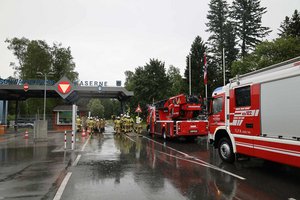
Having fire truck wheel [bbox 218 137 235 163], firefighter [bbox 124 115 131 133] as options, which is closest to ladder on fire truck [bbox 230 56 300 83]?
fire truck wheel [bbox 218 137 235 163]

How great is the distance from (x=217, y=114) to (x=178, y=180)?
414 centimetres

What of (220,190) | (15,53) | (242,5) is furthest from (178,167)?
(15,53)

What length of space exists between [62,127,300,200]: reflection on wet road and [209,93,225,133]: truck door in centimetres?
145

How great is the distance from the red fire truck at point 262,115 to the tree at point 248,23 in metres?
41.8

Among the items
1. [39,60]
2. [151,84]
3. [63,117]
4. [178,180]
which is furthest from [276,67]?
[39,60]

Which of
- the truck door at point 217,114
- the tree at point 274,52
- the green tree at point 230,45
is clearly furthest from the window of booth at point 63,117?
the truck door at point 217,114

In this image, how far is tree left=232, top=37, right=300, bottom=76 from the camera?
27.8 metres

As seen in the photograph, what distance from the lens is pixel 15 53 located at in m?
56.8

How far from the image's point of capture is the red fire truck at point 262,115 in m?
→ 7.20

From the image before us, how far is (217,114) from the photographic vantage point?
Result: 35.5ft

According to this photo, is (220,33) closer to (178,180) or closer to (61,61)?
(61,61)

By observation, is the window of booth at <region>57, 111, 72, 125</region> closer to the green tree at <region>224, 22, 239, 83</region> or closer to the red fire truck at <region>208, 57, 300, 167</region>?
the green tree at <region>224, 22, 239, 83</region>

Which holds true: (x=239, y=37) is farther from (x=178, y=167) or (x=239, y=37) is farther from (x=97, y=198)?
(x=97, y=198)

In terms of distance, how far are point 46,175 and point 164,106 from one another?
43.8 feet
